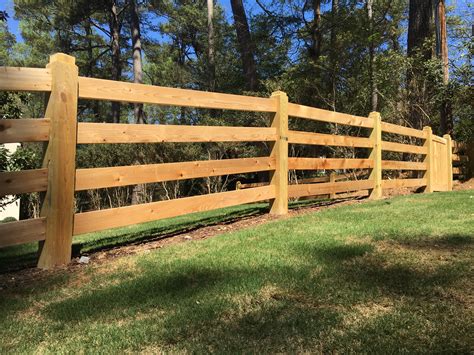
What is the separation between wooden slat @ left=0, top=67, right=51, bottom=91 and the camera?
12.2 ft

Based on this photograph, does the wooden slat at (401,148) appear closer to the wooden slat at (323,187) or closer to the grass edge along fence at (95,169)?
the wooden slat at (323,187)

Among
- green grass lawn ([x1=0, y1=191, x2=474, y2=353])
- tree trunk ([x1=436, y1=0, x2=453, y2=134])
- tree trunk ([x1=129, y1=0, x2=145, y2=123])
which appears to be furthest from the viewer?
tree trunk ([x1=129, y1=0, x2=145, y2=123])

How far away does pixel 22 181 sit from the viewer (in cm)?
372

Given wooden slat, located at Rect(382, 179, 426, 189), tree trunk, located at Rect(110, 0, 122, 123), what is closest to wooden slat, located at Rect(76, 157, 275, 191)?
wooden slat, located at Rect(382, 179, 426, 189)

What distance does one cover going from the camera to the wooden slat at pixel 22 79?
3.72 m

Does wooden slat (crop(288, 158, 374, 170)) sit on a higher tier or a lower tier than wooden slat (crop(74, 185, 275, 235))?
higher

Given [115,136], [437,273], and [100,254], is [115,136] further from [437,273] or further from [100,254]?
[437,273]

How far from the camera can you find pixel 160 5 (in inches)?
950

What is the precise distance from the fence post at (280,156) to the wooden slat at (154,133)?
35 centimetres

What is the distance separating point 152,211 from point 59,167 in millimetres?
1129

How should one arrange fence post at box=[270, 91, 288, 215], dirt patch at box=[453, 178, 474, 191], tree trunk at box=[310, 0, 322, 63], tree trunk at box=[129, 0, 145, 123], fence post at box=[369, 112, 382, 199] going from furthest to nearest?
tree trunk at box=[129, 0, 145, 123] < tree trunk at box=[310, 0, 322, 63] < dirt patch at box=[453, 178, 474, 191] < fence post at box=[369, 112, 382, 199] < fence post at box=[270, 91, 288, 215]

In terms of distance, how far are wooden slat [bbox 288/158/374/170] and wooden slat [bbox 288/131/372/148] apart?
278 millimetres

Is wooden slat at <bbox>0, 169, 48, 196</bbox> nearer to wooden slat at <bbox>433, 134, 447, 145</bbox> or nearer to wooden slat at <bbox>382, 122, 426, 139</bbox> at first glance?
wooden slat at <bbox>382, 122, 426, 139</bbox>

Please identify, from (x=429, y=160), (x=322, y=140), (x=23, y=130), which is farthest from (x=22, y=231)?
(x=429, y=160)
